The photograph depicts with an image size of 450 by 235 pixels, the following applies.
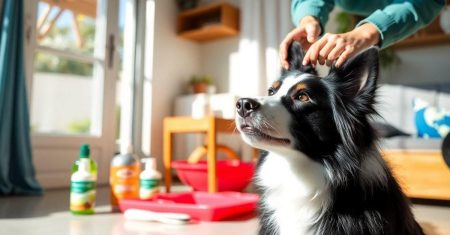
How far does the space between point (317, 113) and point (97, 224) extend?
3.57 ft

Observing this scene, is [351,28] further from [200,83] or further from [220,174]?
[220,174]

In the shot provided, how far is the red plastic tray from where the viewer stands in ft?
5.53

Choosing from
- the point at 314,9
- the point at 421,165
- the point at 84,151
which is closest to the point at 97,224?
the point at 84,151

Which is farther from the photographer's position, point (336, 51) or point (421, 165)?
point (421, 165)

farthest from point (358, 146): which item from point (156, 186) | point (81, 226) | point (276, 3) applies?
point (276, 3)

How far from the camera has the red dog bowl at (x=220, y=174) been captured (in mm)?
2510

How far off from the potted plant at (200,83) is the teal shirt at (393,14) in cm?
261

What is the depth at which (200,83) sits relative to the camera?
12.8 feet

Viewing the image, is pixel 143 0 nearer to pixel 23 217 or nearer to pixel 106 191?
pixel 106 191

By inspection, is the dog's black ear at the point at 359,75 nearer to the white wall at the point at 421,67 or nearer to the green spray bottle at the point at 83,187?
the green spray bottle at the point at 83,187

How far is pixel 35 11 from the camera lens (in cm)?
277

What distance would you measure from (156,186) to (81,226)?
0.56m

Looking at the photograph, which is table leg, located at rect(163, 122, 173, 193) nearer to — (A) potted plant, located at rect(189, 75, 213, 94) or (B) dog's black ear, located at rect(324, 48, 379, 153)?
(A) potted plant, located at rect(189, 75, 213, 94)

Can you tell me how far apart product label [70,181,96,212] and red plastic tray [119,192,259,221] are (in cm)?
17
